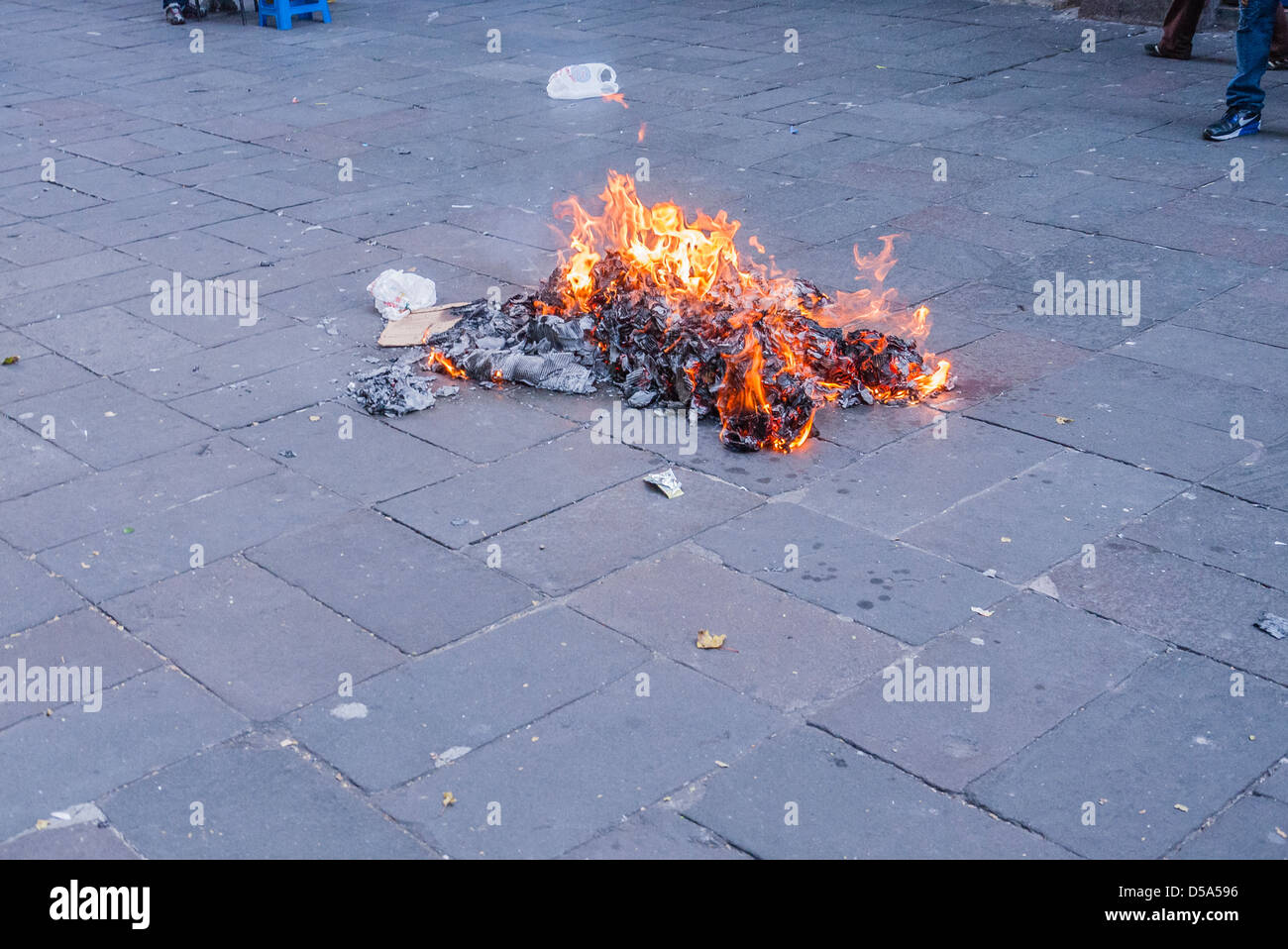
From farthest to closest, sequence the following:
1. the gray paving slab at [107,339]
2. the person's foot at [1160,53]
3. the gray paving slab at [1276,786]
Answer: the person's foot at [1160,53]
the gray paving slab at [107,339]
the gray paving slab at [1276,786]

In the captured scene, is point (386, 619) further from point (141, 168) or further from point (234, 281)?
point (141, 168)

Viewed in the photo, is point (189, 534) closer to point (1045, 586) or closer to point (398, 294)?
point (398, 294)

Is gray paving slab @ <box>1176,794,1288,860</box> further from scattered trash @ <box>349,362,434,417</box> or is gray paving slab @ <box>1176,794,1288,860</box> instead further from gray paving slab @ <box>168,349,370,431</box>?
gray paving slab @ <box>168,349,370,431</box>

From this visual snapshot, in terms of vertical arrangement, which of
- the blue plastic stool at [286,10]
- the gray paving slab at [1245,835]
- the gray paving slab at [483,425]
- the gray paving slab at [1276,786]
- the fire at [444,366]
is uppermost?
the blue plastic stool at [286,10]

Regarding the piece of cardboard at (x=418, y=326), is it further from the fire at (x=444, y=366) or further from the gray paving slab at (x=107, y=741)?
the gray paving slab at (x=107, y=741)

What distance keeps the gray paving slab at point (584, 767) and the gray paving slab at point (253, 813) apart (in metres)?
0.10

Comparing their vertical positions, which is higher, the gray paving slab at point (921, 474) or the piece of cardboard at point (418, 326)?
the piece of cardboard at point (418, 326)

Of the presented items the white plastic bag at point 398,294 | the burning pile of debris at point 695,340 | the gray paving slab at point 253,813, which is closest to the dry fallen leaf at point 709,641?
the gray paving slab at point 253,813

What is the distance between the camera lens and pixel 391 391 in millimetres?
5934

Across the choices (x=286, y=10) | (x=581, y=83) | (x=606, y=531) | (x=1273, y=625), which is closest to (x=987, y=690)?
(x=1273, y=625)

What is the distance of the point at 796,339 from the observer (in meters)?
5.91

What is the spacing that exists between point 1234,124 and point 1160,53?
277 cm

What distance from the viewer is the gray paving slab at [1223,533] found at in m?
4.59

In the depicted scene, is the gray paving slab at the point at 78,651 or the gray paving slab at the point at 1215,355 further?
the gray paving slab at the point at 1215,355
